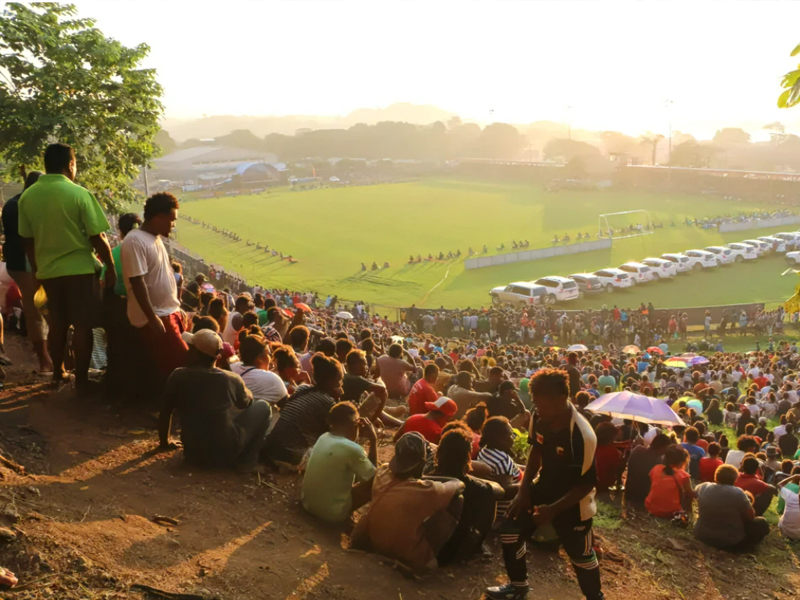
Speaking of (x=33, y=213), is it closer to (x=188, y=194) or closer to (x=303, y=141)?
(x=188, y=194)

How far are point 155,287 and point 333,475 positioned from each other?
235 centimetres

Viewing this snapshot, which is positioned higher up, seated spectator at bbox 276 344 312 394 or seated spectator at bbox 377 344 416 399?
seated spectator at bbox 276 344 312 394

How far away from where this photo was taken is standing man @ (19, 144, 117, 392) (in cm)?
631

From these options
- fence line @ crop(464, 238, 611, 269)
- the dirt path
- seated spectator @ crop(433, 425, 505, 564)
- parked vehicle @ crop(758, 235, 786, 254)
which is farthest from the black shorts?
parked vehicle @ crop(758, 235, 786, 254)

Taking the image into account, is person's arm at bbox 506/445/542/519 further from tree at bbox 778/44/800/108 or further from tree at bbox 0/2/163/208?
tree at bbox 0/2/163/208

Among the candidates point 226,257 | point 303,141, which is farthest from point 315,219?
point 303,141

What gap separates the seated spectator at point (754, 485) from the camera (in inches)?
318

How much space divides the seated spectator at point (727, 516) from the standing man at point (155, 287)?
206 inches

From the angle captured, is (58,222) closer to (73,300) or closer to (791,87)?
(73,300)

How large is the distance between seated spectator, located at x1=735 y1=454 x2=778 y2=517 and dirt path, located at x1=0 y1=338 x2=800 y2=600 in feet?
1.93

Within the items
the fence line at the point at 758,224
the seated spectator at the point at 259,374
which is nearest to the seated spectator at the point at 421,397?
the seated spectator at the point at 259,374

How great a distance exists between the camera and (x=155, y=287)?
6488 millimetres

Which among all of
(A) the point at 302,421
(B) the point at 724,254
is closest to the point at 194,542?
(A) the point at 302,421

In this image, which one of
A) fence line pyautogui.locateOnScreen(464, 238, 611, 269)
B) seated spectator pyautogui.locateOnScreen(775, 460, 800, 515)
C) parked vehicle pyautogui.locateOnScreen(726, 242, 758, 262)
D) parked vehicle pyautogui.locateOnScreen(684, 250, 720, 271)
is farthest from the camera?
fence line pyautogui.locateOnScreen(464, 238, 611, 269)
